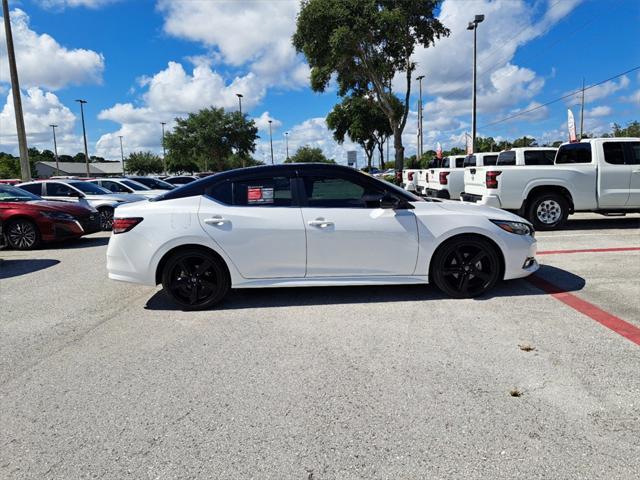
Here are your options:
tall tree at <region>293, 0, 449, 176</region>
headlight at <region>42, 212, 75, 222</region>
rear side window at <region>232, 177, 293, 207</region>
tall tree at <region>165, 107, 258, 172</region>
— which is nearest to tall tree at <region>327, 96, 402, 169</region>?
tall tree at <region>165, 107, 258, 172</region>

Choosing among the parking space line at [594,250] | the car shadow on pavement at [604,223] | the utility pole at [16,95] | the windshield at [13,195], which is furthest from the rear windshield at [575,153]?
the utility pole at [16,95]

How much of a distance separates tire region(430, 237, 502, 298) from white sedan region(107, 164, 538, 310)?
0.04 feet

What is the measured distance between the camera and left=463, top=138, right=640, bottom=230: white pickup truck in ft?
30.6

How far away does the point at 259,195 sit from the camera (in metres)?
4.79

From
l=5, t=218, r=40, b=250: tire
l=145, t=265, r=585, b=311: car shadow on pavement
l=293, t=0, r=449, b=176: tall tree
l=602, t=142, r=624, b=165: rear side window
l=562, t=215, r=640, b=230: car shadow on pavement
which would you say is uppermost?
l=293, t=0, r=449, b=176: tall tree

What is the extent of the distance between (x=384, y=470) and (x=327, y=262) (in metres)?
2.67

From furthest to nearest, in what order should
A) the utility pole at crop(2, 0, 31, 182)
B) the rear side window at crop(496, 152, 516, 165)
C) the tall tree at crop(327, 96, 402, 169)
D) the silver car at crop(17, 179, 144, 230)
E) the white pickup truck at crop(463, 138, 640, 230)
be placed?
the tall tree at crop(327, 96, 402, 169) < the utility pole at crop(2, 0, 31, 182) < the rear side window at crop(496, 152, 516, 165) < the silver car at crop(17, 179, 144, 230) < the white pickup truck at crop(463, 138, 640, 230)

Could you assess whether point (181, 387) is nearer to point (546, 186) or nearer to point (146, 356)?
point (146, 356)

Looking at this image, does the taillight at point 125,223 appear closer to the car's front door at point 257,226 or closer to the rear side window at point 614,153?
the car's front door at point 257,226

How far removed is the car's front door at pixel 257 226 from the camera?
4.61 metres

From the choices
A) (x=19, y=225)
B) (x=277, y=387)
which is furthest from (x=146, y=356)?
(x=19, y=225)

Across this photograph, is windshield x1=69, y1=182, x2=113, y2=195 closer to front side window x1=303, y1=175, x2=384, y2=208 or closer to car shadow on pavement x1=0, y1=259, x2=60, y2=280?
car shadow on pavement x1=0, y1=259, x2=60, y2=280

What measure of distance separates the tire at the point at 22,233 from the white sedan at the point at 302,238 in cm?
565

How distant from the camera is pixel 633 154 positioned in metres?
9.43
